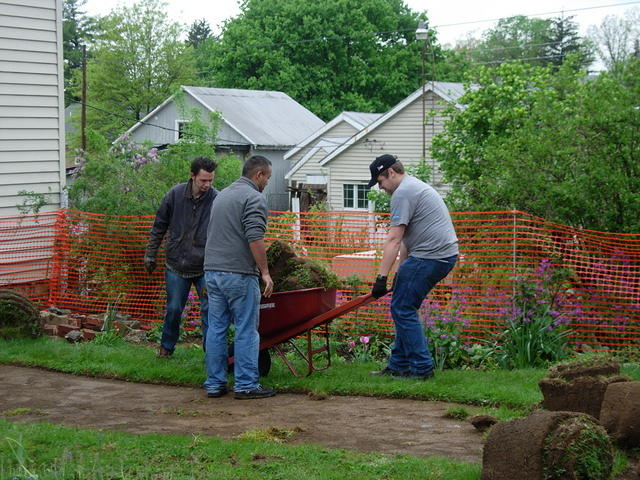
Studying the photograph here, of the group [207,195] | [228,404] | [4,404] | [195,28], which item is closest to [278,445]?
[228,404]

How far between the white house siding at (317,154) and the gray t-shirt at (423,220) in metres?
28.5

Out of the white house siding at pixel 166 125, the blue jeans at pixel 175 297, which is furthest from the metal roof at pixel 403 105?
the blue jeans at pixel 175 297

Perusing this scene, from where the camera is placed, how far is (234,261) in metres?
6.95

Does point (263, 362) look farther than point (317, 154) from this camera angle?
A: No

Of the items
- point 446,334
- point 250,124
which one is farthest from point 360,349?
point 250,124

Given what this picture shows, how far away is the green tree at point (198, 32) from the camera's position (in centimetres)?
8794

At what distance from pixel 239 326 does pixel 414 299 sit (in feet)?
4.86

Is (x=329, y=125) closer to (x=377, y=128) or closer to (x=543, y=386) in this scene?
(x=377, y=128)

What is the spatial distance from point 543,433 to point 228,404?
10.3 feet

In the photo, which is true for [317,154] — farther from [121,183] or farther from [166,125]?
[121,183]

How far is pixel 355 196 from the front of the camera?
34.9 meters

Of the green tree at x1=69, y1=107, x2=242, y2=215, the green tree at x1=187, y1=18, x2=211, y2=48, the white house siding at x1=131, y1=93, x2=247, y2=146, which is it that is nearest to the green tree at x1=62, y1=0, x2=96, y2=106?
the green tree at x1=187, y1=18, x2=211, y2=48

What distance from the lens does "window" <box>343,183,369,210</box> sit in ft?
115

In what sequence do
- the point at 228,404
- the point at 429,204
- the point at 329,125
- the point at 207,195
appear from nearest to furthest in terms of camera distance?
the point at 228,404, the point at 429,204, the point at 207,195, the point at 329,125
